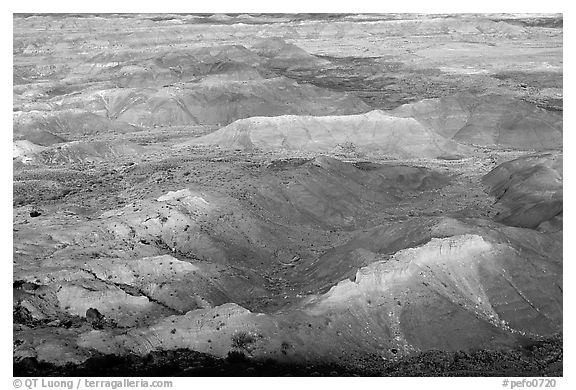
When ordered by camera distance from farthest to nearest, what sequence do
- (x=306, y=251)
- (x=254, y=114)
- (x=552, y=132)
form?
(x=254, y=114), (x=552, y=132), (x=306, y=251)

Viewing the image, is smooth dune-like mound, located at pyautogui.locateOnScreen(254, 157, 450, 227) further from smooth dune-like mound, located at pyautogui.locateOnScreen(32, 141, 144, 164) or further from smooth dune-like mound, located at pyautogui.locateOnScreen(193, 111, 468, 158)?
smooth dune-like mound, located at pyautogui.locateOnScreen(32, 141, 144, 164)

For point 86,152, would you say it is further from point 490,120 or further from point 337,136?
point 490,120

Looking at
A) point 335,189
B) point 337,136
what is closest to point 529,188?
point 335,189

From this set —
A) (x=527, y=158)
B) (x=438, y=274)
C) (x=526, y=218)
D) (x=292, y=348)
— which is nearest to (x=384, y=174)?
(x=527, y=158)

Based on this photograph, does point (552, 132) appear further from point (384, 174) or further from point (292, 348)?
point (292, 348)

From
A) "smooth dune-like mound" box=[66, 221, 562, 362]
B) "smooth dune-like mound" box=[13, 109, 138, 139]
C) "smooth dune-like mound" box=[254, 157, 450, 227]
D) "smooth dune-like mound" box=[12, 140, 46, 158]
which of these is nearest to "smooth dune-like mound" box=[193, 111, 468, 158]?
"smooth dune-like mound" box=[254, 157, 450, 227]

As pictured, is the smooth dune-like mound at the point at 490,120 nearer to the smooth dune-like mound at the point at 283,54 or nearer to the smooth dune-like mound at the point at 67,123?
the smooth dune-like mound at the point at 67,123
